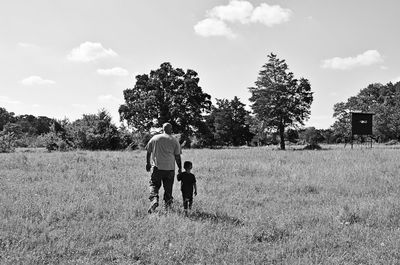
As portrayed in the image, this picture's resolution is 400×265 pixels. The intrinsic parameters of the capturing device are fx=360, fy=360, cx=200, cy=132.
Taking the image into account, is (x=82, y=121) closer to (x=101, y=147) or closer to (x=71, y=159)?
(x=101, y=147)

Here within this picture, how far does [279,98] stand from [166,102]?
56.1ft

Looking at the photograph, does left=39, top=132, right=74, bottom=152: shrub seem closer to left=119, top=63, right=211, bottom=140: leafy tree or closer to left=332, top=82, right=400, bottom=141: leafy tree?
left=119, top=63, right=211, bottom=140: leafy tree

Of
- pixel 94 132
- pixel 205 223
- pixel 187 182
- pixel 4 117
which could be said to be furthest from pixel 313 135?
pixel 205 223

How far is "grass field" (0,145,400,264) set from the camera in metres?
5.60

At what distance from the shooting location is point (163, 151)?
8.76 metres

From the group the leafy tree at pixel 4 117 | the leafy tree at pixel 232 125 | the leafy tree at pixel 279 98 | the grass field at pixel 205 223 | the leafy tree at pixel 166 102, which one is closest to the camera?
the grass field at pixel 205 223

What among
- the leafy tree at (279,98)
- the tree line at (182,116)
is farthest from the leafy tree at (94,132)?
the leafy tree at (279,98)

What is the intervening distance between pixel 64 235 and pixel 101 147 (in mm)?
35283

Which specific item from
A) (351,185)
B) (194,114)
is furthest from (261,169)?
(194,114)

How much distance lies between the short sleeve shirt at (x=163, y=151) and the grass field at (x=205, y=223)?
109cm

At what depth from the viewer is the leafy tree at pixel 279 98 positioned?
47.9 metres

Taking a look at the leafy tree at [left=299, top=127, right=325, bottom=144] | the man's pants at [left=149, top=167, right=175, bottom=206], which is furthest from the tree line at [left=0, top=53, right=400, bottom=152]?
the man's pants at [left=149, top=167, right=175, bottom=206]

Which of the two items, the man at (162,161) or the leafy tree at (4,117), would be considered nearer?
the man at (162,161)

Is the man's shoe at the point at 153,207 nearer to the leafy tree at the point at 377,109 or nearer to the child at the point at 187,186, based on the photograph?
the child at the point at 187,186
